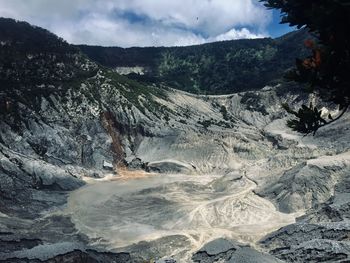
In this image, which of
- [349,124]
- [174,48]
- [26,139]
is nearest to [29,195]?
[26,139]

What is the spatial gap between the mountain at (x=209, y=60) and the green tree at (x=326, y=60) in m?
120

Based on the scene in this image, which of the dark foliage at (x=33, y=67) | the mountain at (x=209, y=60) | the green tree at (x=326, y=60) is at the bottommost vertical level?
the green tree at (x=326, y=60)

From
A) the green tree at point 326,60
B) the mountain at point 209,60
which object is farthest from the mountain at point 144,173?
the mountain at point 209,60

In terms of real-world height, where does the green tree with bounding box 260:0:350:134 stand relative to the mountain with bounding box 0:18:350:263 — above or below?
above

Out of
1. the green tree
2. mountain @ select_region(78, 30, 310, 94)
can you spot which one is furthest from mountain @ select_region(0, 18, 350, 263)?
mountain @ select_region(78, 30, 310, 94)

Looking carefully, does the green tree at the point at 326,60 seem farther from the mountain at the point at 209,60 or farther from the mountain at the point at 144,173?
the mountain at the point at 209,60

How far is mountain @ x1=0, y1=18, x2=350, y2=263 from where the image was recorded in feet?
117

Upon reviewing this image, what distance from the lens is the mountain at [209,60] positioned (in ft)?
458

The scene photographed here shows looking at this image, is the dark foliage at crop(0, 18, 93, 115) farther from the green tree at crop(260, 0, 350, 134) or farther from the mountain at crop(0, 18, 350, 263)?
the green tree at crop(260, 0, 350, 134)

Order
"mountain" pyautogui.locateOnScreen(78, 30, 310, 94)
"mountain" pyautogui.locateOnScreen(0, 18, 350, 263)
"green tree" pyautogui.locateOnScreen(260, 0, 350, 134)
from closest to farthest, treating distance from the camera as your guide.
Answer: "green tree" pyautogui.locateOnScreen(260, 0, 350, 134)
"mountain" pyautogui.locateOnScreen(0, 18, 350, 263)
"mountain" pyautogui.locateOnScreen(78, 30, 310, 94)

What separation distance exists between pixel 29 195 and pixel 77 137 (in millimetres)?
17646

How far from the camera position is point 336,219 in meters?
36.4

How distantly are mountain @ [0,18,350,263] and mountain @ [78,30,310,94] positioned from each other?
151ft

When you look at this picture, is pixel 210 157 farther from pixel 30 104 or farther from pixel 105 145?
pixel 30 104
